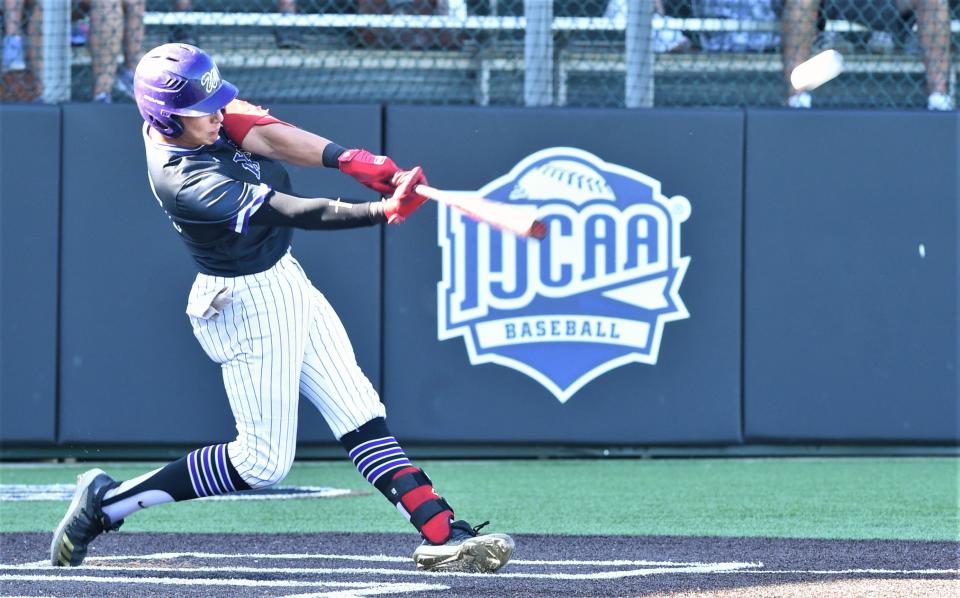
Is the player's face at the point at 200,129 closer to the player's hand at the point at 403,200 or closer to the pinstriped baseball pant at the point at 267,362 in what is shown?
the pinstriped baseball pant at the point at 267,362

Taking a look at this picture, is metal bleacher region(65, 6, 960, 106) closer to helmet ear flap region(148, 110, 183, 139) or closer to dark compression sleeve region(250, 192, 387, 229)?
helmet ear flap region(148, 110, 183, 139)

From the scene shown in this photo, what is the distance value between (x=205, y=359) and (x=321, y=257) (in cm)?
77

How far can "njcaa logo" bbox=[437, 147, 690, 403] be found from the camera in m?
7.46

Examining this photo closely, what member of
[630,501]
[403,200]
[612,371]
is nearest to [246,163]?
[403,200]

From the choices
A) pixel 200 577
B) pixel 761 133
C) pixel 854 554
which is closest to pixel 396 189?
pixel 200 577

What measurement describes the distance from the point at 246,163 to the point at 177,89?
381 mm

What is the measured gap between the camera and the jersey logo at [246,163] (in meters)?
4.50

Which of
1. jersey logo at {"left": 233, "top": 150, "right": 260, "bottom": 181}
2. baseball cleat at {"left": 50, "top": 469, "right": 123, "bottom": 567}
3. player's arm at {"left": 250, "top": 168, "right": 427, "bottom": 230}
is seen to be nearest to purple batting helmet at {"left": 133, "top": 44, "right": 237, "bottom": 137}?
jersey logo at {"left": 233, "top": 150, "right": 260, "bottom": 181}

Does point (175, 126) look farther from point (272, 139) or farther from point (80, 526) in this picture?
point (80, 526)

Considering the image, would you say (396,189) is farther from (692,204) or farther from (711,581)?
(692,204)

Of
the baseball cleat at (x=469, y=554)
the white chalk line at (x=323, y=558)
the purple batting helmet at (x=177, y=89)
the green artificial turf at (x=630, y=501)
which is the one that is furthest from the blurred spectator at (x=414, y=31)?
the baseball cleat at (x=469, y=554)

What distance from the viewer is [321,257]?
24.4ft

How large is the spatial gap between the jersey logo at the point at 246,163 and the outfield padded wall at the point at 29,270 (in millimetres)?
3145

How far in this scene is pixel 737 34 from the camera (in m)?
8.16
